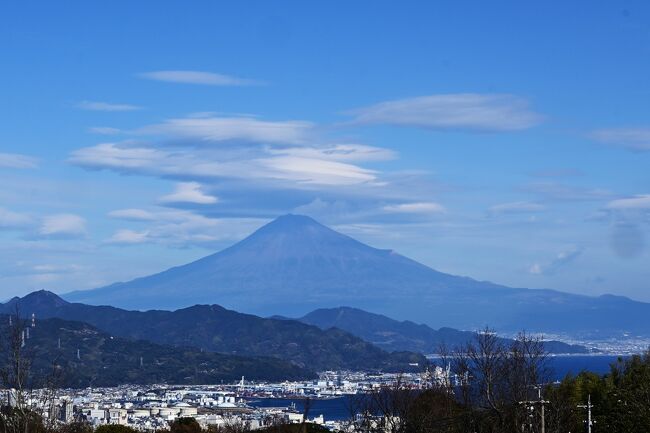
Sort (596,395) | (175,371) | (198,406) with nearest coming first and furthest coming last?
(596,395)
(198,406)
(175,371)

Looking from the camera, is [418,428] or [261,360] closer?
[418,428]

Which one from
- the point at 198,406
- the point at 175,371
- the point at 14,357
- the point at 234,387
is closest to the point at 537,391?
the point at 14,357

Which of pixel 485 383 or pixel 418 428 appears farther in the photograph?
pixel 418 428

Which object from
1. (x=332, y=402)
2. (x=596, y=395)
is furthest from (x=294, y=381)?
(x=596, y=395)

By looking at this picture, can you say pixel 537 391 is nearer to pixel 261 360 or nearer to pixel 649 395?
pixel 649 395

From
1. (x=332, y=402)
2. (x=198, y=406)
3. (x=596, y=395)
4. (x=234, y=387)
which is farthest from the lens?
(x=234, y=387)

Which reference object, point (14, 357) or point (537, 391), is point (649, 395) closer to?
point (537, 391)

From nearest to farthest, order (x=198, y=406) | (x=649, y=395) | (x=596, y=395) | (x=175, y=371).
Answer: (x=649, y=395) → (x=596, y=395) → (x=198, y=406) → (x=175, y=371)

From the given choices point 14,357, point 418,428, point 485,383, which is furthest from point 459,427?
point 14,357

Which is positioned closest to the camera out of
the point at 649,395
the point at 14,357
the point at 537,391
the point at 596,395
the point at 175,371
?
the point at 14,357
